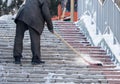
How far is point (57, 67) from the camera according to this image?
919 cm

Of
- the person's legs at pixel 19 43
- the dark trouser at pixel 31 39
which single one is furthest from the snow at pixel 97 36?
the person's legs at pixel 19 43

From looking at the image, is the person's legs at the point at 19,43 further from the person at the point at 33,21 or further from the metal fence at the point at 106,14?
the metal fence at the point at 106,14

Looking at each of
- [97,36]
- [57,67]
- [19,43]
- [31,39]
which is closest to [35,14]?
[31,39]

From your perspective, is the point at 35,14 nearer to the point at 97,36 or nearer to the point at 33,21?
the point at 33,21

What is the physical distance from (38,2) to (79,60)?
4.81ft

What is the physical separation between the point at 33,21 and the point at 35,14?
14cm

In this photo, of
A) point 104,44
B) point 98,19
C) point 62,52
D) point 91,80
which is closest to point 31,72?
point 91,80

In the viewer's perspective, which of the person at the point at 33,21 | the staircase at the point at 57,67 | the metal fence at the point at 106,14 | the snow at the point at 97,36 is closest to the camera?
the staircase at the point at 57,67

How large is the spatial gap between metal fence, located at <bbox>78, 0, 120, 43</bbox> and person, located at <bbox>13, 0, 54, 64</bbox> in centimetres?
151

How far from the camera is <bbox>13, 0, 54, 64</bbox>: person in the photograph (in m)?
9.21

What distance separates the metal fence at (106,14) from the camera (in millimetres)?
10039

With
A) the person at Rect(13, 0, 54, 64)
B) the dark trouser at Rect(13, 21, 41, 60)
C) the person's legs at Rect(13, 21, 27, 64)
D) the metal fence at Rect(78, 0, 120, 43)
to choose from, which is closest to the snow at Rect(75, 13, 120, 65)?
the metal fence at Rect(78, 0, 120, 43)

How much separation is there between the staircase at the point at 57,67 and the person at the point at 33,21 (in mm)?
229

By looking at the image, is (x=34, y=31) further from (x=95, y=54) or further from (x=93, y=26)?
(x=93, y=26)
